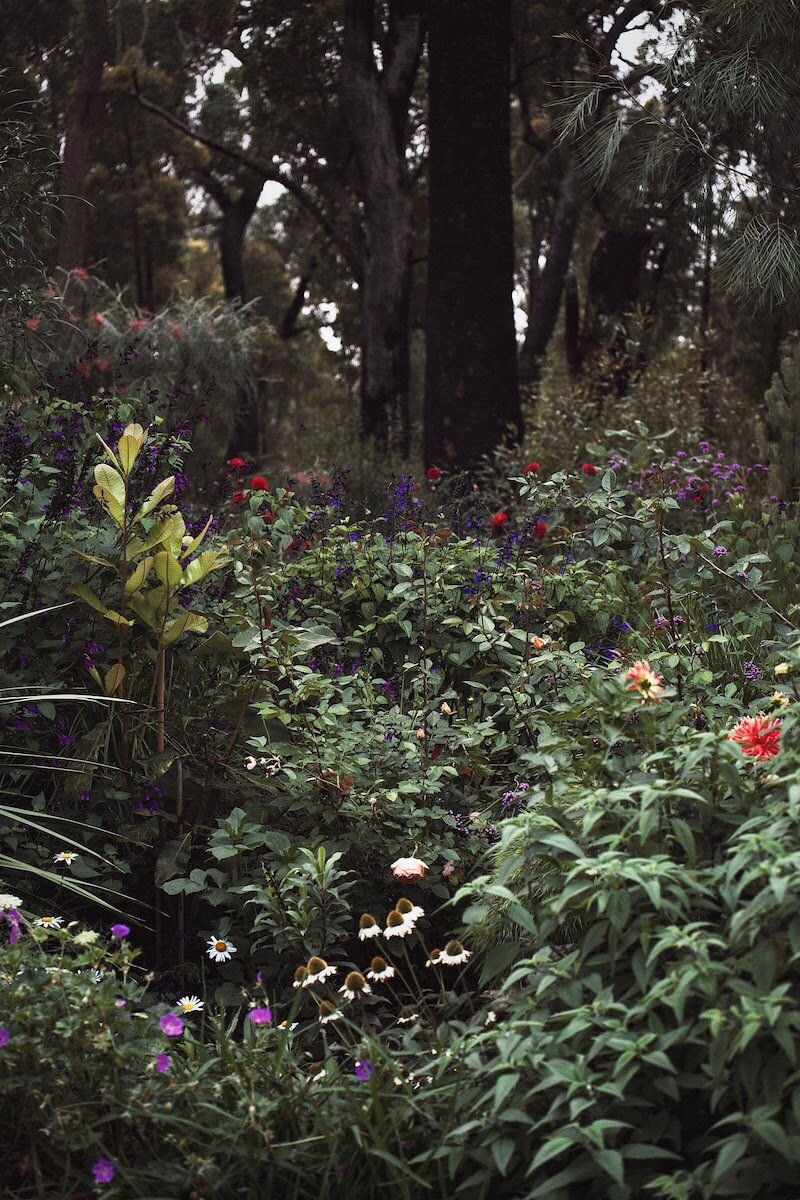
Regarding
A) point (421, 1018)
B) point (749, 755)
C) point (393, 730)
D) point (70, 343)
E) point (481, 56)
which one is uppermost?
point (481, 56)

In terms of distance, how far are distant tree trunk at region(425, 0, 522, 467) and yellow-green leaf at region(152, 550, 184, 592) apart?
531 centimetres

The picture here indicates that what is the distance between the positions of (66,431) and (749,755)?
2829 mm

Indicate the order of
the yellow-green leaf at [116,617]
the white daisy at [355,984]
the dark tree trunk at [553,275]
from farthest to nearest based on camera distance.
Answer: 1. the dark tree trunk at [553,275]
2. the yellow-green leaf at [116,617]
3. the white daisy at [355,984]

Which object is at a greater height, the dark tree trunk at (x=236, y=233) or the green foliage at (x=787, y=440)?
the dark tree trunk at (x=236, y=233)

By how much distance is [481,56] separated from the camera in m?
8.67

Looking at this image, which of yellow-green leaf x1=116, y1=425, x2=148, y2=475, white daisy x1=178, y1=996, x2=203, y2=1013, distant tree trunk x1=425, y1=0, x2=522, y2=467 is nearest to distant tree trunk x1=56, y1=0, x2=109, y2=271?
distant tree trunk x1=425, y1=0, x2=522, y2=467

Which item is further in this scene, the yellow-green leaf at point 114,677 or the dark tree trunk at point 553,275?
the dark tree trunk at point 553,275

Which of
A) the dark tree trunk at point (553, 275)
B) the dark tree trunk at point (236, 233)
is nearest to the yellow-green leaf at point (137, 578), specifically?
the dark tree trunk at point (553, 275)

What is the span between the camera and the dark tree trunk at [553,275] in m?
15.7

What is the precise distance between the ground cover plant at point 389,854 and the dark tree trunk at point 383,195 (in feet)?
22.4

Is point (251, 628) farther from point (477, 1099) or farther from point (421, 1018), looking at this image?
point (477, 1099)

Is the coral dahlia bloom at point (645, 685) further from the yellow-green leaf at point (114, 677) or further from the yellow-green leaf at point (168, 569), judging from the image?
the yellow-green leaf at point (114, 677)

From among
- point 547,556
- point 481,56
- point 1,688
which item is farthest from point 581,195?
point 1,688

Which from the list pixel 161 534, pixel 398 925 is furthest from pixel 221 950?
pixel 161 534
